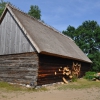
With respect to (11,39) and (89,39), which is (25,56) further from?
(89,39)

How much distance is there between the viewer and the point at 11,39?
672 inches

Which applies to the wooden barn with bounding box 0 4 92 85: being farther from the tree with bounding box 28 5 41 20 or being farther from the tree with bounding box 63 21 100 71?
the tree with bounding box 28 5 41 20

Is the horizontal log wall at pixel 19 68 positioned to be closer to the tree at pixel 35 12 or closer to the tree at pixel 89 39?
the tree at pixel 89 39

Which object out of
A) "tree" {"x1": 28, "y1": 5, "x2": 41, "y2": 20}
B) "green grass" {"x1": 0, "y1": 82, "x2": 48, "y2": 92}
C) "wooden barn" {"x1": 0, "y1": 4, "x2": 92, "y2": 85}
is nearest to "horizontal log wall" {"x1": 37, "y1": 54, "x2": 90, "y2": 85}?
"wooden barn" {"x1": 0, "y1": 4, "x2": 92, "y2": 85}

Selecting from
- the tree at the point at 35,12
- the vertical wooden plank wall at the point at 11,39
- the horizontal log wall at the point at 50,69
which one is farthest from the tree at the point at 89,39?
the vertical wooden plank wall at the point at 11,39

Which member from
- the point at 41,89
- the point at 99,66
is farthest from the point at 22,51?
the point at 99,66

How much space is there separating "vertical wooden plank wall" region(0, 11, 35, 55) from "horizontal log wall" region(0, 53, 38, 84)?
513 millimetres

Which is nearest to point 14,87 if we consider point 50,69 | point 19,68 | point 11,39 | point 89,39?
point 19,68

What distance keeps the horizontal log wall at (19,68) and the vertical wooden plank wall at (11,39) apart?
0.51m

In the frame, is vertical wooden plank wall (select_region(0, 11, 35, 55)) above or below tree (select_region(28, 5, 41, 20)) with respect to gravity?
below

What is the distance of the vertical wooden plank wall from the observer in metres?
15.8

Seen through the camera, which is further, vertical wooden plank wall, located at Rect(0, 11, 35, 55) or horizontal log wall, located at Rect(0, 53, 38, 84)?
vertical wooden plank wall, located at Rect(0, 11, 35, 55)

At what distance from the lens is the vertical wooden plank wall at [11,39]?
15797 millimetres

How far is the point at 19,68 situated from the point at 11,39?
2.76 metres
